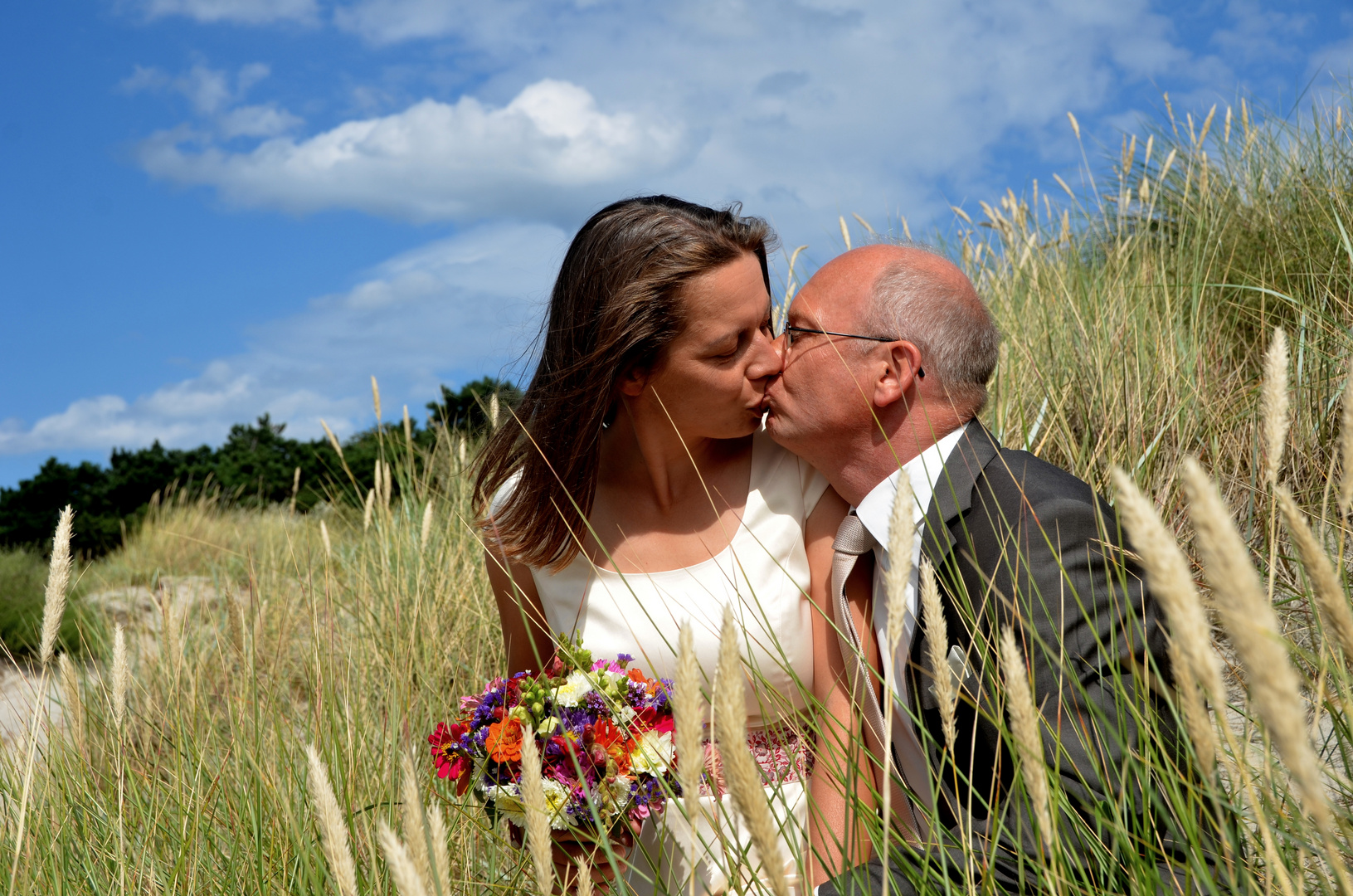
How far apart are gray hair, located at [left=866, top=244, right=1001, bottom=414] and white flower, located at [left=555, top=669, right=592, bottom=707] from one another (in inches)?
46.4

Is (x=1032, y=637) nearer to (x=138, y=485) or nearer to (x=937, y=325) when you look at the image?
(x=937, y=325)

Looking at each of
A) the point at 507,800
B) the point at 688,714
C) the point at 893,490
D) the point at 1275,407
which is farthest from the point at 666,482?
the point at 688,714

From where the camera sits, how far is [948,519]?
2199 mm

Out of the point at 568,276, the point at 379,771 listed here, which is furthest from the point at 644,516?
the point at 379,771

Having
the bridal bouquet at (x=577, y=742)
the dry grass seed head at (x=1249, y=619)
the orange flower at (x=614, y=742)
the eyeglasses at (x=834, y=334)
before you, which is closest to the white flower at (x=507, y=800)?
the bridal bouquet at (x=577, y=742)

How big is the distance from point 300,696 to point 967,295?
514 cm

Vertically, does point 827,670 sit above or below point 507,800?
above

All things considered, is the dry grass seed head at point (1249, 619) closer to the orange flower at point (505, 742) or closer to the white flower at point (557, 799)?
the white flower at point (557, 799)

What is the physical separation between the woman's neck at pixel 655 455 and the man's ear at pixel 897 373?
61 centimetres

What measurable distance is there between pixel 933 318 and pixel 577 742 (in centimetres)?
140

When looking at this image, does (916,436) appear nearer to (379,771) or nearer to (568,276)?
(568,276)

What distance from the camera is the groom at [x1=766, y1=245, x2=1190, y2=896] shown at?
1847 millimetres

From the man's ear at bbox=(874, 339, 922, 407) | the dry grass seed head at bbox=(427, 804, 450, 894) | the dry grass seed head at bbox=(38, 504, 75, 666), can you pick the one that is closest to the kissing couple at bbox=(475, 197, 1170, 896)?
the man's ear at bbox=(874, 339, 922, 407)

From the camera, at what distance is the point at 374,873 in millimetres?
1747
